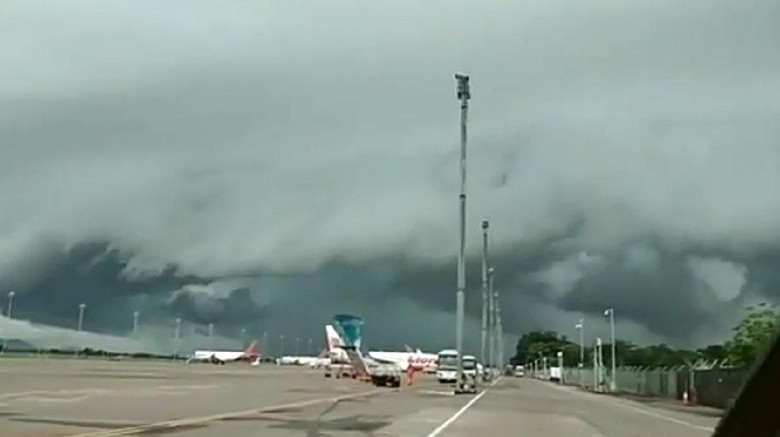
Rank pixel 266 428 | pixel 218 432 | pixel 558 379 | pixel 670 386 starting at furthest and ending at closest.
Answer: pixel 558 379 → pixel 670 386 → pixel 266 428 → pixel 218 432

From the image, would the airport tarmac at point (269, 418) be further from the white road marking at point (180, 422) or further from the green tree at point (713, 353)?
the green tree at point (713, 353)

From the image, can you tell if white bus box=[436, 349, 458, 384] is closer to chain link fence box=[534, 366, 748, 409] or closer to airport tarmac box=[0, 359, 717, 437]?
chain link fence box=[534, 366, 748, 409]

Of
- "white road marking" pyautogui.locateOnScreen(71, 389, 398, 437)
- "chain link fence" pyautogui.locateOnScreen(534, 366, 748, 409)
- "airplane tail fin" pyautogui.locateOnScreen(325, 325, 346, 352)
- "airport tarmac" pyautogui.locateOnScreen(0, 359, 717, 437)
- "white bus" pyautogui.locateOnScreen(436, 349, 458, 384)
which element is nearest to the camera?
"white road marking" pyautogui.locateOnScreen(71, 389, 398, 437)

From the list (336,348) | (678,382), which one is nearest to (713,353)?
(678,382)

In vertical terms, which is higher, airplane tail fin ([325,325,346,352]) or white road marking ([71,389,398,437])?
airplane tail fin ([325,325,346,352])

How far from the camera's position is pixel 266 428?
1038 inches

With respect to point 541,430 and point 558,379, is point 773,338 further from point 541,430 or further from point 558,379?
point 558,379

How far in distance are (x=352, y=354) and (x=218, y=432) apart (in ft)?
259

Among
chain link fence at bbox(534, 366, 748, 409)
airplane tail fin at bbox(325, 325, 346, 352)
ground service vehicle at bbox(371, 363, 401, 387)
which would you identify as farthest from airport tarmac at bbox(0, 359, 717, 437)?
airplane tail fin at bbox(325, 325, 346, 352)

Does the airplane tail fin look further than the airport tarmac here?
Yes

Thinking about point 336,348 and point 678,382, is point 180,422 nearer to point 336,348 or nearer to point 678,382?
point 678,382

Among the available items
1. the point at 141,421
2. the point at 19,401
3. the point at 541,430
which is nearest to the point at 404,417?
the point at 541,430

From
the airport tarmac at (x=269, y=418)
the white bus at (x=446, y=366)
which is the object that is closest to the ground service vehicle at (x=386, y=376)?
the white bus at (x=446, y=366)

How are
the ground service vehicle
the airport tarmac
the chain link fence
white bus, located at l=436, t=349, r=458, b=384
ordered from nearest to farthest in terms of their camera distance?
the airport tarmac < the chain link fence < the ground service vehicle < white bus, located at l=436, t=349, r=458, b=384
